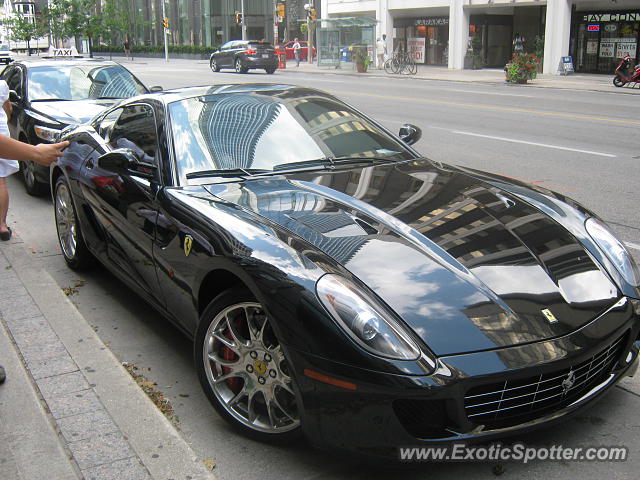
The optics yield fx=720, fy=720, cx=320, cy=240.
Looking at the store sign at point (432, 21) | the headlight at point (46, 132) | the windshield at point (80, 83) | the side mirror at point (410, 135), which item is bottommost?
the headlight at point (46, 132)

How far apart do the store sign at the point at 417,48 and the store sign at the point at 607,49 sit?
11.6 meters

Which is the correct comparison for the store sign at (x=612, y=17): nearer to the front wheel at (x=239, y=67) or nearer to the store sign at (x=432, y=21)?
the store sign at (x=432, y=21)

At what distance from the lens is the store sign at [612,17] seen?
28.8 m

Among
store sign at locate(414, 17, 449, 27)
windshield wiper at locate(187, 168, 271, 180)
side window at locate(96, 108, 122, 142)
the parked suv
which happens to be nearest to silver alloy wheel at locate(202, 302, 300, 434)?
windshield wiper at locate(187, 168, 271, 180)

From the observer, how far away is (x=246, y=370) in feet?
10.5

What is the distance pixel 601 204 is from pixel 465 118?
826 cm

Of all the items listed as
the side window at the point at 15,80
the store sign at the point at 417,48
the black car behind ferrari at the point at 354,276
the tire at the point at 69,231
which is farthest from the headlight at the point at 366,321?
the store sign at the point at 417,48

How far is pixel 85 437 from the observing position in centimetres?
313

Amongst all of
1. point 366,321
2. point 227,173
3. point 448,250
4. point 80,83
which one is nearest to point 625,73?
point 80,83

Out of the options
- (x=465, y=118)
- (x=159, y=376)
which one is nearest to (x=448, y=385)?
(x=159, y=376)

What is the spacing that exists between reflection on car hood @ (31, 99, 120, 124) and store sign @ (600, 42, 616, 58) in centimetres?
2622

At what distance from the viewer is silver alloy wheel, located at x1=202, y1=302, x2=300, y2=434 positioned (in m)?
3.03

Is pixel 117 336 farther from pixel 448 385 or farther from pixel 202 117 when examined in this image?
pixel 448 385

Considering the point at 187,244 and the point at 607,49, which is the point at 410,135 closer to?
the point at 187,244
